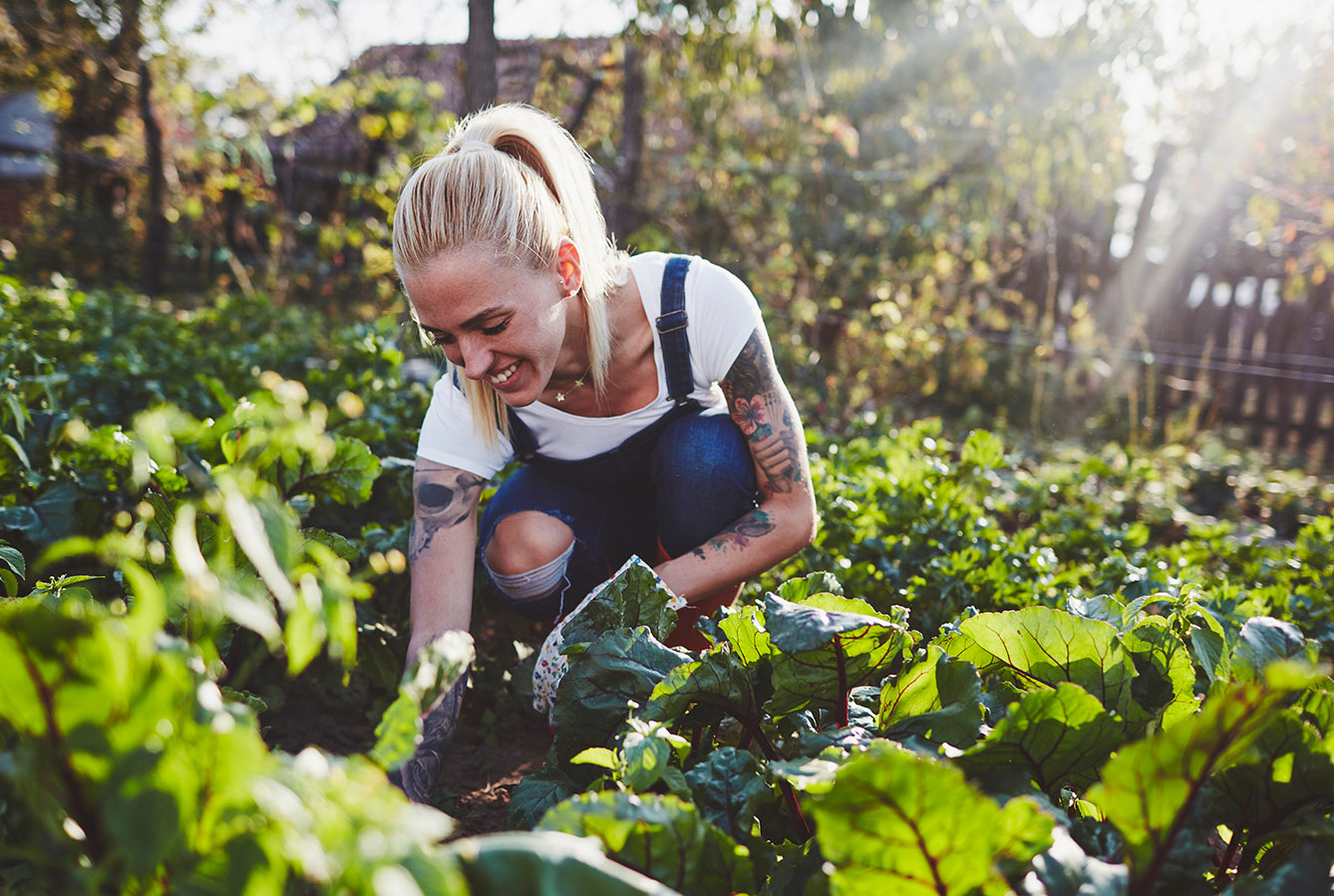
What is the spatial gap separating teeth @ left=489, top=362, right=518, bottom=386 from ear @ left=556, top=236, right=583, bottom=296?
0.22 metres

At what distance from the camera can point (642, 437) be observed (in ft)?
8.04

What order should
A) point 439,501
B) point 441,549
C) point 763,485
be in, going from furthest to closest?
point 763,485 → point 439,501 → point 441,549

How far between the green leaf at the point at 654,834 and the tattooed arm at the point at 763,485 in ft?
3.92

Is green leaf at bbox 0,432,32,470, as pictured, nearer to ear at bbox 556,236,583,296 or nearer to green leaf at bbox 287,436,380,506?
green leaf at bbox 287,436,380,506

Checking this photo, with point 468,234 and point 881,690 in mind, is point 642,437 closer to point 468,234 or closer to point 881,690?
point 468,234

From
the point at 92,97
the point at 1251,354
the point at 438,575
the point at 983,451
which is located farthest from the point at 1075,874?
the point at 92,97

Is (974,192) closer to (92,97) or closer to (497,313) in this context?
(497,313)

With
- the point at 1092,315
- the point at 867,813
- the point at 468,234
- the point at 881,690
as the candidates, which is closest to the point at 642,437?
the point at 468,234

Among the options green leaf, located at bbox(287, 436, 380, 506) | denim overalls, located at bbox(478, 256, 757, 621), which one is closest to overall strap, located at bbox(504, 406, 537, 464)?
denim overalls, located at bbox(478, 256, 757, 621)

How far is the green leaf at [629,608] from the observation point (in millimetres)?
1459

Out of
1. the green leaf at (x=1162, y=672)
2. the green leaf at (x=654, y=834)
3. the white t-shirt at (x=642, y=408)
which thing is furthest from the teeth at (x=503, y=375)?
the green leaf at (x=1162, y=672)

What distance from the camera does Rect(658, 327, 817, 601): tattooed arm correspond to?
2123 millimetres

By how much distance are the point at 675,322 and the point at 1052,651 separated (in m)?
1.31

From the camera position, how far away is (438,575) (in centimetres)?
187
